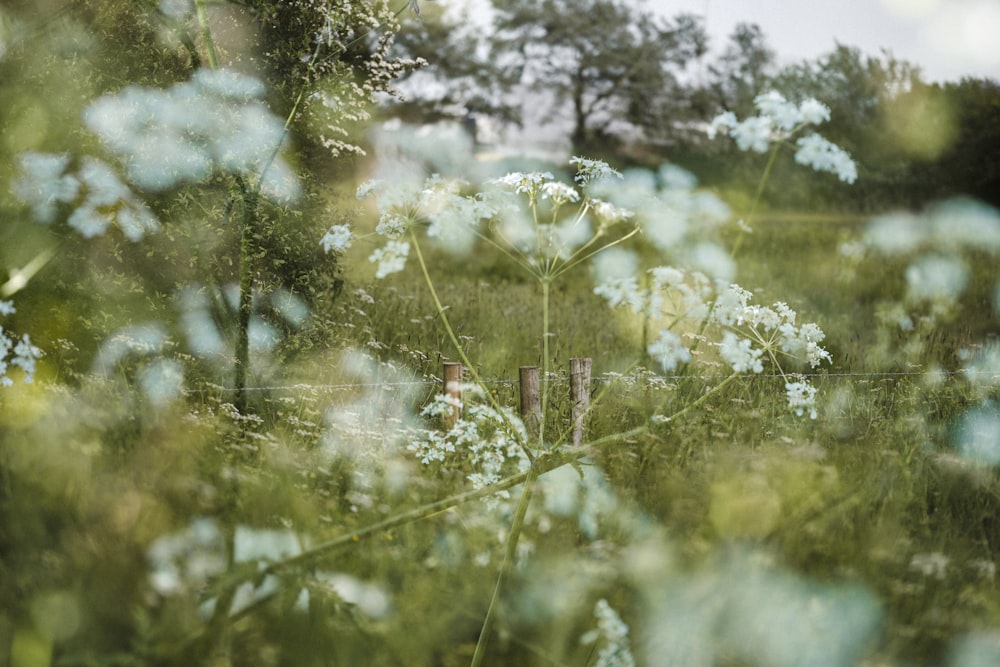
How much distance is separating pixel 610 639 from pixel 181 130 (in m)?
4.11

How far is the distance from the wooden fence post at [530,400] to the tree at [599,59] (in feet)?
70.7

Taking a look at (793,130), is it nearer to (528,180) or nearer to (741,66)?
(528,180)

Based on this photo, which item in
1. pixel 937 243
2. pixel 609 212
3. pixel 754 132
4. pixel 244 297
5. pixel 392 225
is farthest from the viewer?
pixel 937 243

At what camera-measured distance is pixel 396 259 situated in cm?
325

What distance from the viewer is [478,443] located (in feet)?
14.7

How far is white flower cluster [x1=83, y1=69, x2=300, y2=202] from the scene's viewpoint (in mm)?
5082

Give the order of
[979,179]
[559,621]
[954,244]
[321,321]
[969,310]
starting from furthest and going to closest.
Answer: [979,179], [954,244], [969,310], [321,321], [559,621]

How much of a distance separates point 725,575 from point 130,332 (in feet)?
13.4

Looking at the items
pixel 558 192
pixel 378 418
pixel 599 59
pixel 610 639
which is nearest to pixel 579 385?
pixel 378 418

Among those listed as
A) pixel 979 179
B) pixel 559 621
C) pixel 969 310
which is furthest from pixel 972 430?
pixel 979 179

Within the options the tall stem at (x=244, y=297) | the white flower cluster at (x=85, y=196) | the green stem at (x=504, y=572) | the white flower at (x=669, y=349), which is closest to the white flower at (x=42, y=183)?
the white flower cluster at (x=85, y=196)

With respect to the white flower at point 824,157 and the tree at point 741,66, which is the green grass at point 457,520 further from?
the tree at point 741,66

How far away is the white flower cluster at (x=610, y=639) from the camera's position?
2.91m

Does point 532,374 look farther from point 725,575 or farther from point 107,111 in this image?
point 107,111
